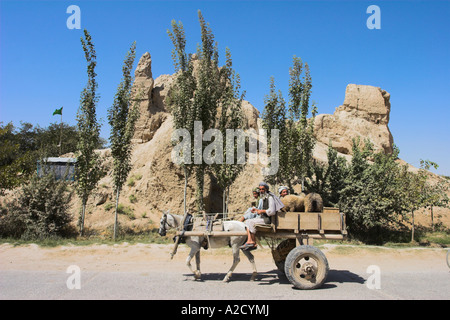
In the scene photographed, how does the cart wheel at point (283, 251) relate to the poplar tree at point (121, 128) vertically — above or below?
below

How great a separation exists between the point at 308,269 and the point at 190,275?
342 centimetres

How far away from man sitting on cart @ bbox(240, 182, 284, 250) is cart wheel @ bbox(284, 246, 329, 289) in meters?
1.01

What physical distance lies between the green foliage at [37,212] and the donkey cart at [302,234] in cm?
945

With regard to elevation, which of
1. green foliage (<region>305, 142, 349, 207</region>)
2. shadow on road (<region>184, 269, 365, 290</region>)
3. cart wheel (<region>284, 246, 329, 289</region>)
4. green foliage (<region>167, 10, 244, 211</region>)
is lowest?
shadow on road (<region>184, 269, 365, 290</region>)

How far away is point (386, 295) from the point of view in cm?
718

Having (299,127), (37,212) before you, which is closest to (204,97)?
(299,127)

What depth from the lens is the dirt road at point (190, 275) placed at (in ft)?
23.6

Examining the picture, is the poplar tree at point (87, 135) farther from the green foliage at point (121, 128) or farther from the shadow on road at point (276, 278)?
the shadow on road at point (276, 278)

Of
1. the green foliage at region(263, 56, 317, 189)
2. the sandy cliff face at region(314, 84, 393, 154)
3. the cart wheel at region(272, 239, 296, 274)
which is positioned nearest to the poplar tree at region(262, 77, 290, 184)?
the green foliage at region(263, 56, 317, 189)

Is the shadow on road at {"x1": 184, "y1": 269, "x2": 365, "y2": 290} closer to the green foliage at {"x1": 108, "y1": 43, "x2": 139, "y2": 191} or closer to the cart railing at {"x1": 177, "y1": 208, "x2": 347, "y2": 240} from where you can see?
the cart railing at {"x1": 177, "y1": 208, "x2": 347, "y2": 240}

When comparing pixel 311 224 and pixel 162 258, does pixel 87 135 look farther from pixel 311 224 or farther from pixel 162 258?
pixel 311 224

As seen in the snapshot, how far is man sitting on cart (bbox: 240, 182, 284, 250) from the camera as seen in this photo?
26.2 ft

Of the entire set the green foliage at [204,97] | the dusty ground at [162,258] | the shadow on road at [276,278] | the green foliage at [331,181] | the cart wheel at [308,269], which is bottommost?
the dusty ground at [162,258]

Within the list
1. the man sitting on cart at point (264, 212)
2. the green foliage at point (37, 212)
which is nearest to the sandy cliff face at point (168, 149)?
the green foliage at point (37, 212)
